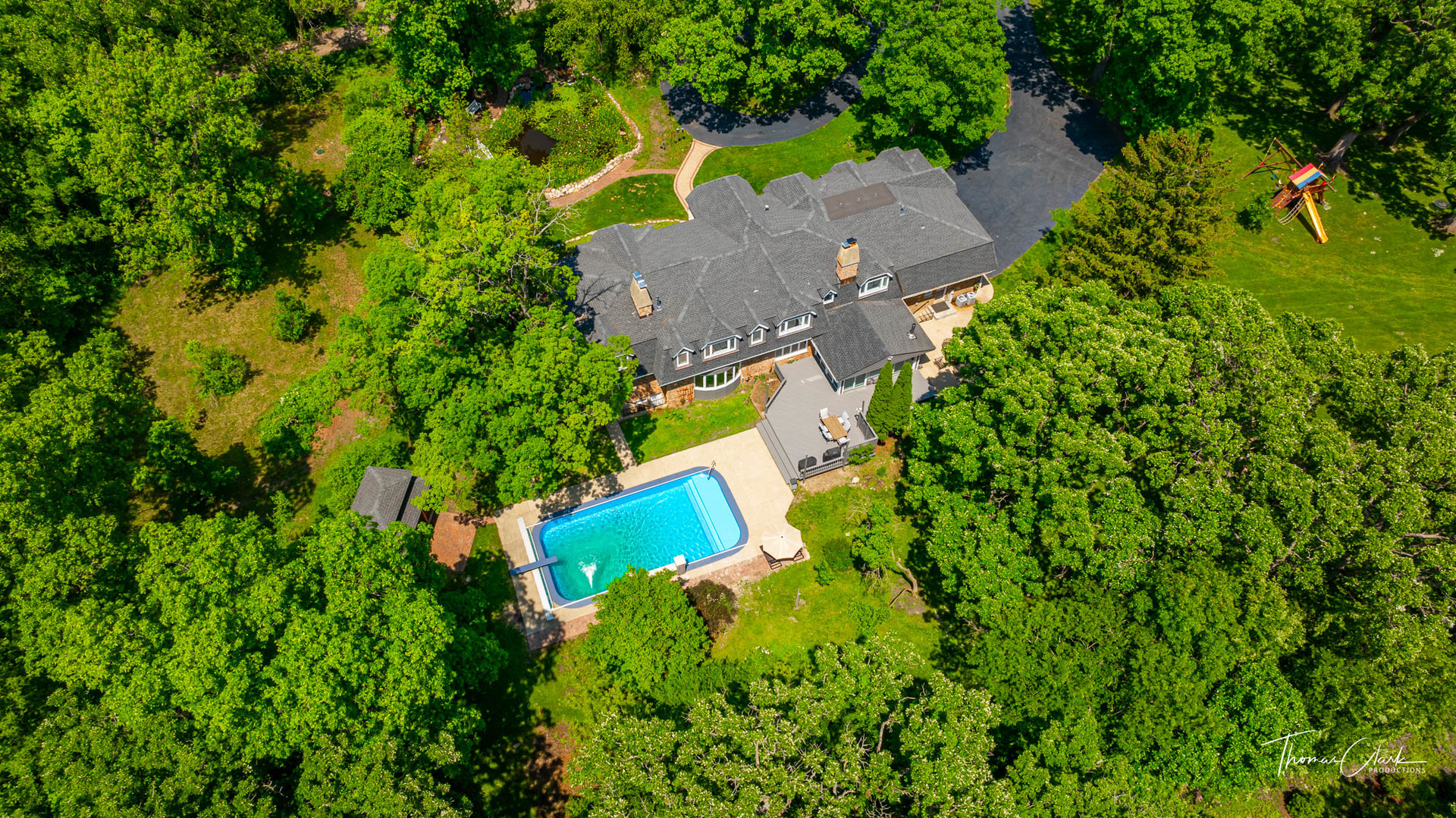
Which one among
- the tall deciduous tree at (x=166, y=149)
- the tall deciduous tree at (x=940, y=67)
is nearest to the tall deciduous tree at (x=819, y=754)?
the tall deciduous tree at (x=940, y=67)

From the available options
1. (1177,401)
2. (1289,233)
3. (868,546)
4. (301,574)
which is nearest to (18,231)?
(301,574)

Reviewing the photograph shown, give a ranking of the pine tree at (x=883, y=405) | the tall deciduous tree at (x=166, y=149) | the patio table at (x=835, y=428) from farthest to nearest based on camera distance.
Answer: the tall deciduous tree at (x=166, y=149)
the patio table at (x=835, y=428)
the pine tree at (x=883, y=405)

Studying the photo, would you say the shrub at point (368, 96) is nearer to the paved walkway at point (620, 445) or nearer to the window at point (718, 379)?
the paved walkway at point (620, 445)

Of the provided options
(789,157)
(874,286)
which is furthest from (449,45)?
(874,286)

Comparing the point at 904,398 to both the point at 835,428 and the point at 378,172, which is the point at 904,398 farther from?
the point at 378,172

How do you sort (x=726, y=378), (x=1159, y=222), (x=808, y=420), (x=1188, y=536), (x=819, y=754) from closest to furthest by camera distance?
(x=819, y=754)
(x=1188, y=536)
(x=1159, y=222)
(x=808, y=420)
(x=726, y=378)

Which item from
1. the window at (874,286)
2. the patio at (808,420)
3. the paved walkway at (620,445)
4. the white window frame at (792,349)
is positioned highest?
the window at (874,286)
